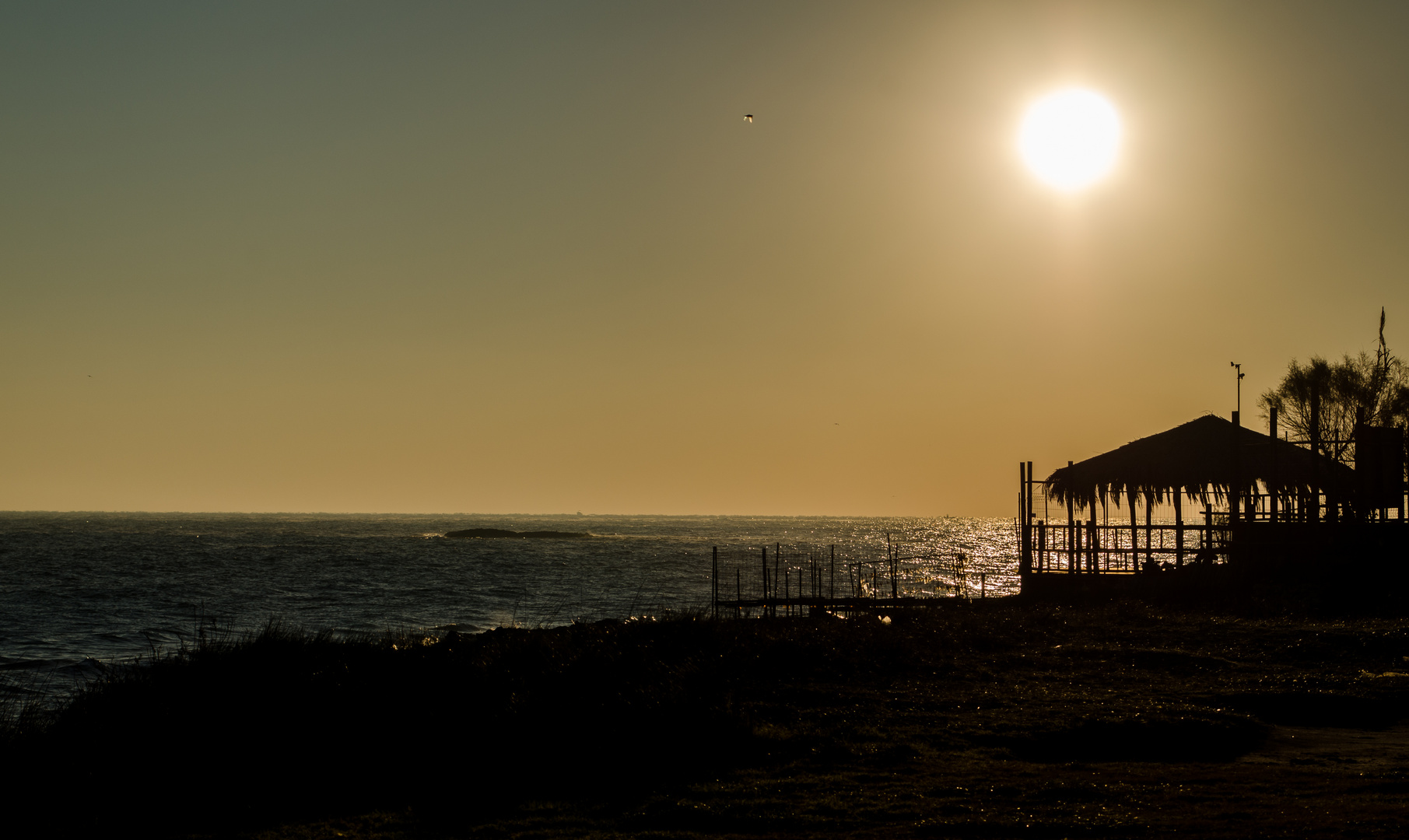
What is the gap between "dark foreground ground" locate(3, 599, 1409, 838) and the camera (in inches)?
326

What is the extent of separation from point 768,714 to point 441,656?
4.83 m

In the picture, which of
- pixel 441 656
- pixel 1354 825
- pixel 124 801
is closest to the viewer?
pixel 1354 825

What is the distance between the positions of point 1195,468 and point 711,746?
71.2ft

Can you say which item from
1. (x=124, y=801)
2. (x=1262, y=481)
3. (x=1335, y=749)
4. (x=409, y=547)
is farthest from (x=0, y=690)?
(x=409, y=547)

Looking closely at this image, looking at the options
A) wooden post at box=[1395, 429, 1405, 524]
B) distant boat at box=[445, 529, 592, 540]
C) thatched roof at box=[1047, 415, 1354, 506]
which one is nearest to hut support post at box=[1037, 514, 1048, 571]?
thatched roof at box=[1047, 415, 1354, 506]

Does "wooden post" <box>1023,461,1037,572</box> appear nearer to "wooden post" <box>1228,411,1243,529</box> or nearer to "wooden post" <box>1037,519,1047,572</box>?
"wooden post" <box>1037,519,1047,572</box>

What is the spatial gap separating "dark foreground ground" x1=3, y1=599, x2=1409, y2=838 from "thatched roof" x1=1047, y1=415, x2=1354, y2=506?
11.3 metres

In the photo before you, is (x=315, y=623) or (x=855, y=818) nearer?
(x=855, y=818)

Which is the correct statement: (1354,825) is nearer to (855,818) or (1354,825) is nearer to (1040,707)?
(855,818)

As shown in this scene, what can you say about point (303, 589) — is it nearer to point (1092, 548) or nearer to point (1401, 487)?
point (1092, 548)

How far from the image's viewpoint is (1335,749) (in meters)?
10.2

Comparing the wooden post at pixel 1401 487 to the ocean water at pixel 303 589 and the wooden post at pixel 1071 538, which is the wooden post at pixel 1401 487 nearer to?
the wooden post at pixel 1071 538

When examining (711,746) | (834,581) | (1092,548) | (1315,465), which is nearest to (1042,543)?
(1092,548)

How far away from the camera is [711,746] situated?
10.6 metres
